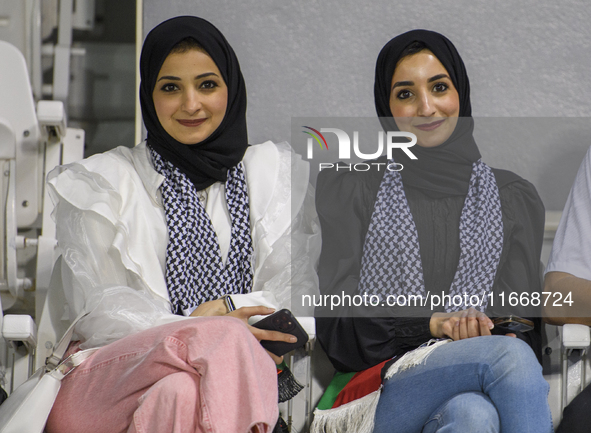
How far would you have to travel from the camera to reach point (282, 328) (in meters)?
1.65

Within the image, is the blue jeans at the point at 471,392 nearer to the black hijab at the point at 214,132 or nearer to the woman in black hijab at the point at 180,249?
the woman in black hijab at the point at 180,249

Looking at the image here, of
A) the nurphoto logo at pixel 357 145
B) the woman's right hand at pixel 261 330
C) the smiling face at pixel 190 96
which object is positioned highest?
the smiling face at pixel 190 96

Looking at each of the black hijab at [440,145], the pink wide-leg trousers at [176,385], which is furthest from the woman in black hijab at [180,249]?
the black hijab at [440,145]

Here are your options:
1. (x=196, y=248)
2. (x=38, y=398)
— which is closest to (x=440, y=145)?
(x=196, y=248)

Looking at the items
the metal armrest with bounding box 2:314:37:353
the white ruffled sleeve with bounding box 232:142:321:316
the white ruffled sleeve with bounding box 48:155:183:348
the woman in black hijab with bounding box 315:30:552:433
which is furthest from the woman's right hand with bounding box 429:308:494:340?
the metal armrest with bounding box 2:314:37:353

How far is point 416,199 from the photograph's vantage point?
204cm

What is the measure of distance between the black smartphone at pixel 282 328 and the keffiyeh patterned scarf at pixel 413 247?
32cm

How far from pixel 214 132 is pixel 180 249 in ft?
1.01

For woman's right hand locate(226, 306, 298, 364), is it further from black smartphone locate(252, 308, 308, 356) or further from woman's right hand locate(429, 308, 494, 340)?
woman's right hand locate(429, 308, 494, 340)

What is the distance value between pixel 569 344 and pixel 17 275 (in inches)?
54.9

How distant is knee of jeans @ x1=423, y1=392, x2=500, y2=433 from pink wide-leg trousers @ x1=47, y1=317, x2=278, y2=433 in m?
0.31

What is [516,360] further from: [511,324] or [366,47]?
[366,47]

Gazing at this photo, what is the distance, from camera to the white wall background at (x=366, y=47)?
8.14ft

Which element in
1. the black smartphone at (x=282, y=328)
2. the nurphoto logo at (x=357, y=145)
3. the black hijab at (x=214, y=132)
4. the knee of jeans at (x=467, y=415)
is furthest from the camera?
the nurphoto logo at (x=357, y=145)
